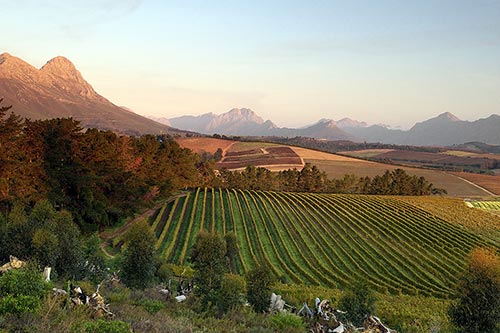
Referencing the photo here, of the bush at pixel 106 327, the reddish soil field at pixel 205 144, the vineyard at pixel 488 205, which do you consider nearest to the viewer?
the bush at pixel 106 327

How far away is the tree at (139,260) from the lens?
2403 centimetres

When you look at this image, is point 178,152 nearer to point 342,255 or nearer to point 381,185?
point 342,255

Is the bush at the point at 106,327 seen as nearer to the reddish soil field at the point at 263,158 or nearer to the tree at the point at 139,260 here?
the tree at the point at 139,260

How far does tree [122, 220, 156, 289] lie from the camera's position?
24.0 m

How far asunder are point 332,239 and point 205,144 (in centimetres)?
13775

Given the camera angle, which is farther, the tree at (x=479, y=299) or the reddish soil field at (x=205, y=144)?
the reddish soil field at (x=205, y=144)

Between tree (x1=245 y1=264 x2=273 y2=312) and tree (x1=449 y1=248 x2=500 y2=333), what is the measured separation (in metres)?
9.87

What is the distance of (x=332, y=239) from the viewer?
178 feet

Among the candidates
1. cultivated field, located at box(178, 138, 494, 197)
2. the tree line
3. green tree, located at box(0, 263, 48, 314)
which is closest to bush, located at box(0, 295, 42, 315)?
green tree, located at box(0, 263, 48, 314)

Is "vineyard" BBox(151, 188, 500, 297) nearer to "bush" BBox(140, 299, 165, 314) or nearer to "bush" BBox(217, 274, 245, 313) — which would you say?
"bush" BBox(217, 274, 245, 313)

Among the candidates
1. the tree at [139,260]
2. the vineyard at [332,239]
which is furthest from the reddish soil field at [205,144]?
the tree at [139,260]

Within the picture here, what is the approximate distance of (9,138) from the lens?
40.2m

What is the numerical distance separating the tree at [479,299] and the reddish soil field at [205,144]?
15887 cm

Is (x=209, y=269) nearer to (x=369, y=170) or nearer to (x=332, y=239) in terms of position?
(x=332, y=239)
